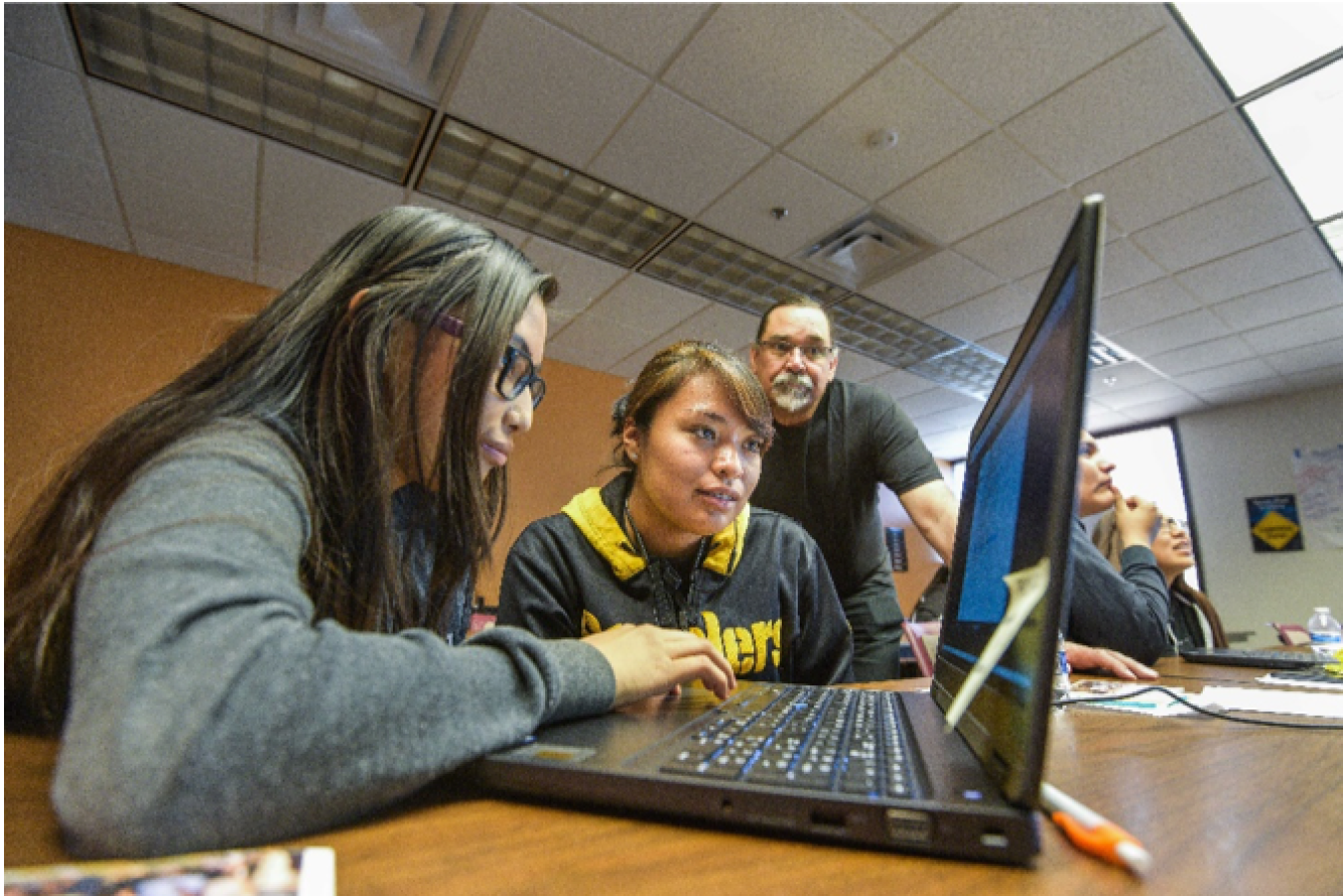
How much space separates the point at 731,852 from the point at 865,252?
1691 millimetres

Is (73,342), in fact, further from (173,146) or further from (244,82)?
(173,146)

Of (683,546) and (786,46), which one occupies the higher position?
(786,46)

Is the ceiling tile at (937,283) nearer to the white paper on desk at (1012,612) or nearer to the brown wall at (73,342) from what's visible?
the white paper on desk at (1012,612)

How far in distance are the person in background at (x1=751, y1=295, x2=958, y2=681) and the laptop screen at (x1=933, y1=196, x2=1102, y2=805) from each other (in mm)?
898

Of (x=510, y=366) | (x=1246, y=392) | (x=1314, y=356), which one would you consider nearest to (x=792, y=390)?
(x=510, y=366)

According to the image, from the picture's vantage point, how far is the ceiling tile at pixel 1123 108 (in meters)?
0.35

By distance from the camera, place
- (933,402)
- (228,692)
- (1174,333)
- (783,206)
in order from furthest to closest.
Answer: (1174,333), (783,206), (933,402), (228,692)

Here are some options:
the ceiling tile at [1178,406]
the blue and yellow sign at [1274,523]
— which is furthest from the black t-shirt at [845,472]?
the blue and yellow sign at [1274,523]

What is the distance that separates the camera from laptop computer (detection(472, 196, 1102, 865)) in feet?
0.84

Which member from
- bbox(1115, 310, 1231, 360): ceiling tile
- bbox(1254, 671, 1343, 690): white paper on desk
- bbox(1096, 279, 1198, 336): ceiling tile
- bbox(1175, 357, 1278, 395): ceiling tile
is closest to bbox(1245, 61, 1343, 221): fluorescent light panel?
bbox(1254, 671, 1343, 690): white paper on desk

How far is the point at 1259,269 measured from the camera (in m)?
1.37

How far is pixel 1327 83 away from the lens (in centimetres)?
37

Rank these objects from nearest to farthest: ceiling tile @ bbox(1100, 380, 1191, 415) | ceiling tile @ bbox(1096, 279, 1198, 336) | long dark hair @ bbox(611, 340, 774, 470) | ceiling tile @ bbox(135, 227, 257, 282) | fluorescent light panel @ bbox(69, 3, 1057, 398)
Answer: fluorescent light panel @ bbox(69, 3, 1057, 398) → ceiling tile @ bbox(135, 227, 257, 282) → long dark hair @ bbox(611, 340, 774, 470) → ceiling tile @ bbox(1096, 279, 1198, 336) → ceiling tile @ bbox(1100, 380, 1191, 415)

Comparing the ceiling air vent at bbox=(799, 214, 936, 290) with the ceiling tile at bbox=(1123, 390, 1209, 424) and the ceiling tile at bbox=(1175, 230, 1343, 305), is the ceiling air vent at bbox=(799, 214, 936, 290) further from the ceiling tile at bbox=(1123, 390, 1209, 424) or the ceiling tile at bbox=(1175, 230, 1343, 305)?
the ceiling tile at bbox=(1123, 390, 1209, 424)
